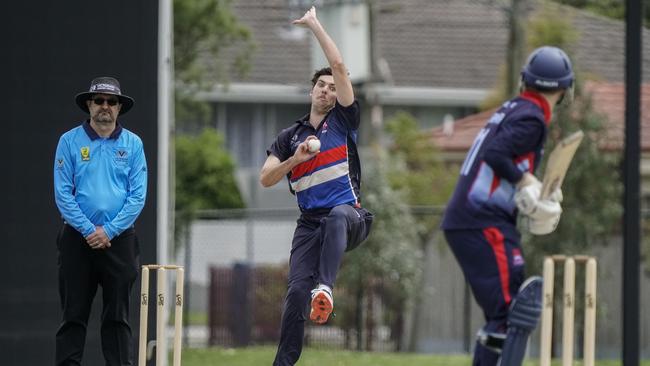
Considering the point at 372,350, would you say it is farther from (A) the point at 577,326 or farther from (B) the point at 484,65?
(B) the point at 484,65

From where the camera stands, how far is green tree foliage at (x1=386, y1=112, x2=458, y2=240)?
72.2 ft

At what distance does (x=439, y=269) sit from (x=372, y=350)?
1554 mm

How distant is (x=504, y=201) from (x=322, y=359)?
312 inches

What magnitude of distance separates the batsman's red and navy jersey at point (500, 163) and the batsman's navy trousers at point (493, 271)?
73 mm

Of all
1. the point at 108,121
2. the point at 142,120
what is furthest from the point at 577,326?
the point at 108,121

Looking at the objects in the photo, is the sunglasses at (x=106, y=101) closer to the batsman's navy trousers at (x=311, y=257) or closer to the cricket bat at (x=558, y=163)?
the batsman's navy trousers at (x=311, y=257)

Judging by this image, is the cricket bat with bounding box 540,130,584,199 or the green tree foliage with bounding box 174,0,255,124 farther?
the green tree foliage with bounding box 174,0,255,124

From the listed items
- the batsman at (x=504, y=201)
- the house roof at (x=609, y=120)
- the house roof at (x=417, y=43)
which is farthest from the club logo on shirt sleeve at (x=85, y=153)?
the house roof at (x=417, y=43)

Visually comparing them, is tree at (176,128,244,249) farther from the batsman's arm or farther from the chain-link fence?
the batsman's arm

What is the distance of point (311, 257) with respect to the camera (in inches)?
315

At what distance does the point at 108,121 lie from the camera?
8.05 m

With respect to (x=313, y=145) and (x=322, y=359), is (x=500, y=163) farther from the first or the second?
(x=322, y=359)

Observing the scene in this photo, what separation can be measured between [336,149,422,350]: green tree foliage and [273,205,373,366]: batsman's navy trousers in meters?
11.4

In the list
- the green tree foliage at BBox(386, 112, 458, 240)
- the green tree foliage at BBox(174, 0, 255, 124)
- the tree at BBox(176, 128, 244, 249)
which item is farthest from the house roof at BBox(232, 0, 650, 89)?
the green tree foliage at BBox(174, 0, 255, 124)
